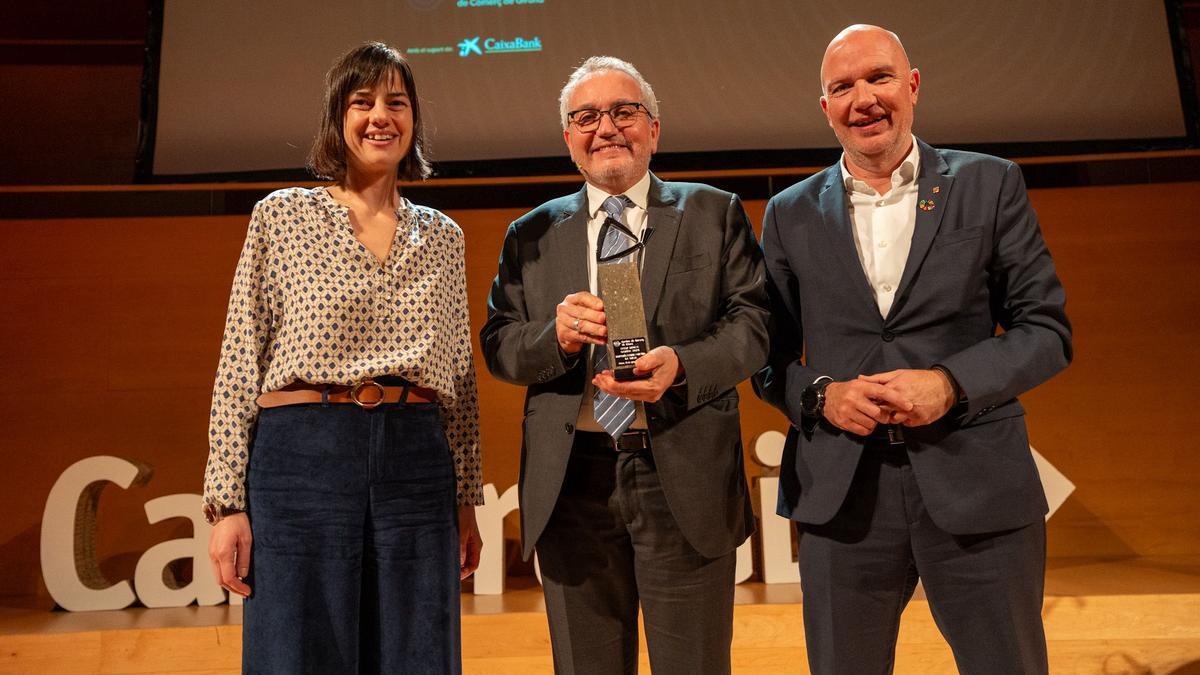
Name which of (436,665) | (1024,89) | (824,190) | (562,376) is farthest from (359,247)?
(1024,89)

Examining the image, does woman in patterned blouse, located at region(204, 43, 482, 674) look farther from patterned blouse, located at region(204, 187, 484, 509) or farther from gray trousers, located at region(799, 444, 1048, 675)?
gray trousers, located at region(799, 444, 1048, 675)

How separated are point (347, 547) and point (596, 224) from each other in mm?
774

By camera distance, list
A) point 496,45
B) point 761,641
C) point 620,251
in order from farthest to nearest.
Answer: point 496,45
point 761,641
point 620,251

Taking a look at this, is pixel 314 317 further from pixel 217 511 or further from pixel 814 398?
pixel 814 398

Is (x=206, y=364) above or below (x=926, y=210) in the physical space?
below

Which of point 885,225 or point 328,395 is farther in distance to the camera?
point 885,225

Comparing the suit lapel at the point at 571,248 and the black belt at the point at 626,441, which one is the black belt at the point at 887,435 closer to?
the black belt at the point at 626,441

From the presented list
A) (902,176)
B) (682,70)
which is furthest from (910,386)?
(682,70)

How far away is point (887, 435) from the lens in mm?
1662

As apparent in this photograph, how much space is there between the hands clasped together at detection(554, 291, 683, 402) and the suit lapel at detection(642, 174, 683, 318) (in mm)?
132

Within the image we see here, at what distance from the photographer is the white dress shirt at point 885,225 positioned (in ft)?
5.65

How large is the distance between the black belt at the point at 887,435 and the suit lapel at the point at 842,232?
0.22m

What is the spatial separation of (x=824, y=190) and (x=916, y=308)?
0.31 metres

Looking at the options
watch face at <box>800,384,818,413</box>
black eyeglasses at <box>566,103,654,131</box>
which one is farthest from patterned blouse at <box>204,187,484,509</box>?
watch face at <box>800,384,818,413</box>
